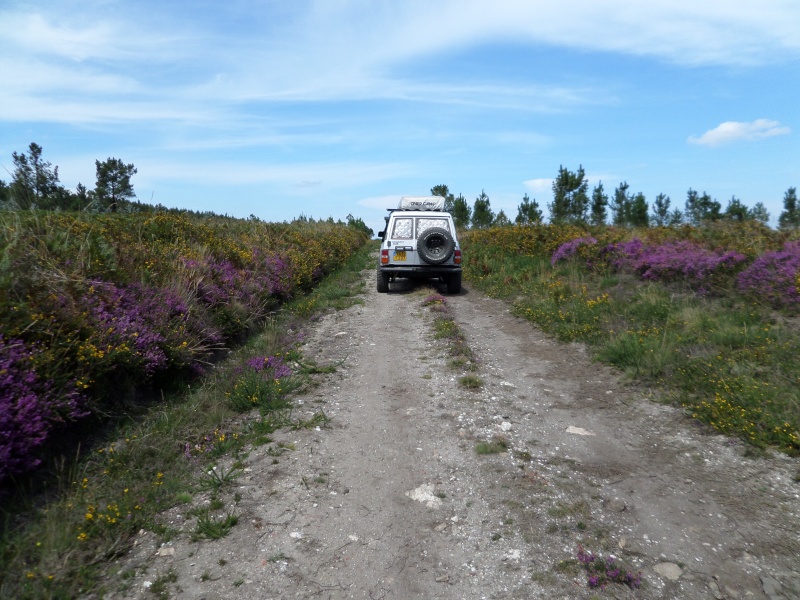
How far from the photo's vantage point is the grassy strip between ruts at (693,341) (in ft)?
16.5

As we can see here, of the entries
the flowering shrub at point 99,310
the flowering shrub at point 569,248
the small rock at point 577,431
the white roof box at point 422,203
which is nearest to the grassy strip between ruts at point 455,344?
the small rock at point 577,431

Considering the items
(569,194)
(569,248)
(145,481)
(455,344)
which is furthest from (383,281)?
(569,194)

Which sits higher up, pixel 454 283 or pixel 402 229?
pixel 402 229

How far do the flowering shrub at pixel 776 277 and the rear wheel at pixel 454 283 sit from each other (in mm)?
6597

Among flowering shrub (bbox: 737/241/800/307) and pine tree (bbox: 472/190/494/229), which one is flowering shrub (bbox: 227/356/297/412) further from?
pine tree (bbox: 472/190/494/229)

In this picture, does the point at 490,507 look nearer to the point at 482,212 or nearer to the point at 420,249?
the point at 420,249

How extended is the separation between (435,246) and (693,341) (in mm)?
7227

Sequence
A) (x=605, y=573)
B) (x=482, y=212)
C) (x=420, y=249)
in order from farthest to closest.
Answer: (x=482, y=212), (x=420, y=249), (x=605, y=573)

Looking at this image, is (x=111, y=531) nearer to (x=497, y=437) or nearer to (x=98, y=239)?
(x=497, y=437)

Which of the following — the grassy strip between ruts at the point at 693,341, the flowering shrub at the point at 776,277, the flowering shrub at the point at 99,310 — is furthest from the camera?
the flowering shrub at the point at 776,277

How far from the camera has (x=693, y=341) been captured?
7027mm

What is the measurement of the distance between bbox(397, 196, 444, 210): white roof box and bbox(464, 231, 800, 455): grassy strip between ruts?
728cm

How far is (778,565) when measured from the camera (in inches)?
127

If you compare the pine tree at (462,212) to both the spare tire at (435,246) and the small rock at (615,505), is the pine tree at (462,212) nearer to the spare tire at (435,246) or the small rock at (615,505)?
the spare tire at (435,246)
